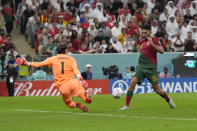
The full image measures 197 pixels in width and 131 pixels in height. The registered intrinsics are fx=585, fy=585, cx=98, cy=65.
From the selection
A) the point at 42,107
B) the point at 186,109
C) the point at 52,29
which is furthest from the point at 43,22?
the point at 186,109

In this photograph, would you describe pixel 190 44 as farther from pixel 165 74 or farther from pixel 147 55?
pixel 147 55

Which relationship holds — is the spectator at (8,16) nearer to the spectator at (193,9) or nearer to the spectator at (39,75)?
the spectator at (39,75)

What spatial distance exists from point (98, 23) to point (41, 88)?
5368 mm

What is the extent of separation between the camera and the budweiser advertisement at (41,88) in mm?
24992

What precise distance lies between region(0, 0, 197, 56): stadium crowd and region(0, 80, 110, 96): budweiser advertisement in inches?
67.1

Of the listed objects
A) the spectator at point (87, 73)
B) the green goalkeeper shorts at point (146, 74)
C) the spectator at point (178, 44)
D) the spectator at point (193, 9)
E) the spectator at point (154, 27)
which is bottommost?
the spectator at point (87, 73)

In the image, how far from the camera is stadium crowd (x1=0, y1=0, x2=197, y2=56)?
27.5 metres

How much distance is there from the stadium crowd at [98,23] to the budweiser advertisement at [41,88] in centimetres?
170

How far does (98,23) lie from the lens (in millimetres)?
28969

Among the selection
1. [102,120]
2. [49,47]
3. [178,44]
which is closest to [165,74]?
[178,44]

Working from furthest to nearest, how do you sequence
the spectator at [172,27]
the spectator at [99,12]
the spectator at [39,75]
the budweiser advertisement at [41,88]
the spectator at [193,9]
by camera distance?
the spectator at [193,9] < the spectator at [172,27] < the spectator at [99,12] < the spectator at [39,75] < the budweiser advertisement at [41,88]

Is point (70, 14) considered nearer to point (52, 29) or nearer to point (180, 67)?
point (52, 29)

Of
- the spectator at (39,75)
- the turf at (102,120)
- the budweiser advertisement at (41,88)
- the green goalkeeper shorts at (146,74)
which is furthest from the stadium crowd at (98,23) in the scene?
the turf at (102,120)

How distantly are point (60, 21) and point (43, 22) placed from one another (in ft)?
3.17
